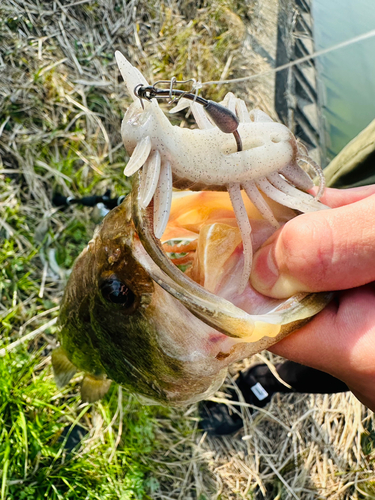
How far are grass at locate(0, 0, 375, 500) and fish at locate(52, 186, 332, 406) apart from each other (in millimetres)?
1835

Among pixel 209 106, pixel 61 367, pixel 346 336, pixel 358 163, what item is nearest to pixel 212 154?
pixel 209 106

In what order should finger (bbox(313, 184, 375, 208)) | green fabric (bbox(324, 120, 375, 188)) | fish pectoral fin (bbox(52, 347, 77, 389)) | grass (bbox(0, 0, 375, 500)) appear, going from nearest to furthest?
finger (bbox(313, 184, 375, 208)), green fabric (bbox(324, 120, 375, 188)), fish pectoral fin (bbox(52, 347, 77, 389)), grass (bbox(0, 0, 375, 500))

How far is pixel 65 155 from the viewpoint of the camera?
355cm

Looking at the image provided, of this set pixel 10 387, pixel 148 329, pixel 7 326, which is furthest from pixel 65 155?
pixel 148 329

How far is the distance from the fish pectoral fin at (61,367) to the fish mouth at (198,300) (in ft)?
4.69

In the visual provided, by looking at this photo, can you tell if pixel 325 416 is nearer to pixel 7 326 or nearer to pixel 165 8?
pixel 7 326

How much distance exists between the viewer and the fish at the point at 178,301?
1.06 meters

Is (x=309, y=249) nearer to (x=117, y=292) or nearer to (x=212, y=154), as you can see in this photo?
(x=212, y=154)

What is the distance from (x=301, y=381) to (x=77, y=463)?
5.56 feet

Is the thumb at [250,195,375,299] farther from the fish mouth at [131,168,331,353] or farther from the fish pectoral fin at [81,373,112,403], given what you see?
the fish pectoral fin at [81,373,112,403]

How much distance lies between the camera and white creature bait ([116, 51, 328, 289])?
3.15 feet

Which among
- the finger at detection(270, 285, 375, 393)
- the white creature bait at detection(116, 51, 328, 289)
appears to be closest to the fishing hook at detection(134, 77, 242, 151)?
the white creature bait at detection(116, 51, 328, 289)

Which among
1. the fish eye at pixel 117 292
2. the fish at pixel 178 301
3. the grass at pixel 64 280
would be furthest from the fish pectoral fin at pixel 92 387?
the fish eye at pixel 117 292

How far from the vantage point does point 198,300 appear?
1021mm
